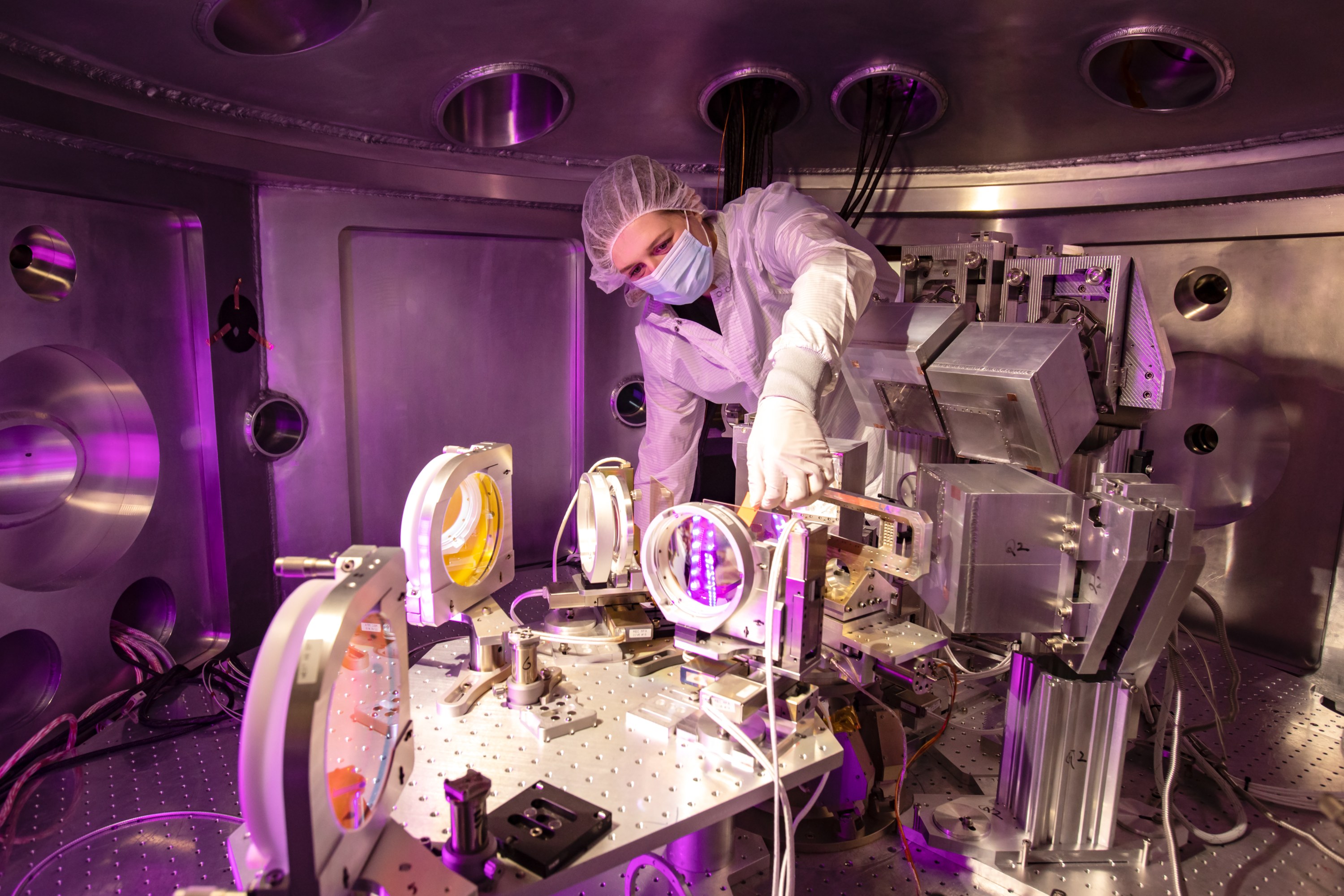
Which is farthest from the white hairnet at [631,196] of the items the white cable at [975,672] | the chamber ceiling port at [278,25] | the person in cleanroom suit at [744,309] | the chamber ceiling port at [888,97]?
the white cable at [975,672]

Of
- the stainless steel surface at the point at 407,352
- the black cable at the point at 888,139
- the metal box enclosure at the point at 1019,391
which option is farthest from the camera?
the stainless steel surface at the point at 407,352

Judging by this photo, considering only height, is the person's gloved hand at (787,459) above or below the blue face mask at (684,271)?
below

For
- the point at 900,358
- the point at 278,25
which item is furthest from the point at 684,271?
the point at 278,25

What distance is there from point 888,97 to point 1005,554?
1.57 m

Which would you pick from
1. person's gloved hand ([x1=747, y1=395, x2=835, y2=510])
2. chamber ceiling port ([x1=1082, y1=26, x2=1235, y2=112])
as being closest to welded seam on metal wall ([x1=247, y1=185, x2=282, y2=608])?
person's gloved hand ([x1=747, y1=395, x2=835, y2=510])

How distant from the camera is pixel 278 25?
5.84ft

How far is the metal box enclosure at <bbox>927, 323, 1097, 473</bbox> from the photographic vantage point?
1553 millimetres

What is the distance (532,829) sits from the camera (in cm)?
108

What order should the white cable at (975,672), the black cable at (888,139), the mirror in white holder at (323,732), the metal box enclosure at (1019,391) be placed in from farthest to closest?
the black cable at (888,139)
the white cable at (975,672)
the metal box enclosure at (1019,391)
the mirror in white holder at (323,732)

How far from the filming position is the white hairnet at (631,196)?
2.21 m

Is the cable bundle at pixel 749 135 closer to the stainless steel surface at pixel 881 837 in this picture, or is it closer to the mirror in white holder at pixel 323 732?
the stainless steel surface at pixel 881 837

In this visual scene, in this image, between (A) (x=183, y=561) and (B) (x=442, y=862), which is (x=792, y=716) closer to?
(B) (x=442, y=862)

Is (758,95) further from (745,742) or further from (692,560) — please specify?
(745,742)

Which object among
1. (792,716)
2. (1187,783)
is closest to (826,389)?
(792,716)
